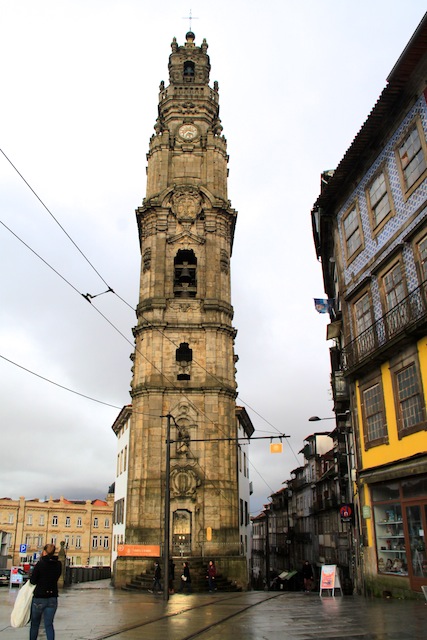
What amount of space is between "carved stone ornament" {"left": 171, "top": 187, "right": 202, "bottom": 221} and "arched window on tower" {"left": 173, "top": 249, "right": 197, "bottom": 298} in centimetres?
295

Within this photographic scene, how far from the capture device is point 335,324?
23.9 m

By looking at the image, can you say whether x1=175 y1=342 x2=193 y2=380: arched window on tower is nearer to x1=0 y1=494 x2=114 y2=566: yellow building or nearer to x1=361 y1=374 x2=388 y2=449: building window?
x1=361 y1=374 x2=388 y2=449: building window

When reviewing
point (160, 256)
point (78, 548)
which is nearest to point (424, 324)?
point (160, 256)

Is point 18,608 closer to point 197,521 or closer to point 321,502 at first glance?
point 197,521

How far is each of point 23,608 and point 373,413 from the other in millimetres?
12916

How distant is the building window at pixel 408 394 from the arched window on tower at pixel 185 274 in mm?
24465

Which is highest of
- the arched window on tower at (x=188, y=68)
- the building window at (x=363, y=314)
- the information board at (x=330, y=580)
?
the arched window on tower at (x=188, y=68)

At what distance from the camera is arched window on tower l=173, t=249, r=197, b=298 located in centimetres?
4034

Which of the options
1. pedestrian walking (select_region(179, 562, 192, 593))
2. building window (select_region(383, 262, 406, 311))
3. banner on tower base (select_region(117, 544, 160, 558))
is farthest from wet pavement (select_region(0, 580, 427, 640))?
banner on tower base (select_region(117, 544, 160, 558))

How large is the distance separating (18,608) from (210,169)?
39.0 m

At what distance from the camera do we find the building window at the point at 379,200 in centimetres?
1892

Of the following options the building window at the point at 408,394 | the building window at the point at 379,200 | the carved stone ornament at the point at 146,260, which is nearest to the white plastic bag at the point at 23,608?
the building window at the point at 408,394

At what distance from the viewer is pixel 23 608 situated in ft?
29.7

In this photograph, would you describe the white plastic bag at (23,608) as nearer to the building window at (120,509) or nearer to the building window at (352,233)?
the building window at (352,233)
